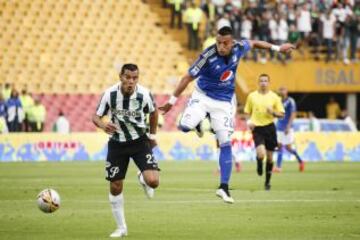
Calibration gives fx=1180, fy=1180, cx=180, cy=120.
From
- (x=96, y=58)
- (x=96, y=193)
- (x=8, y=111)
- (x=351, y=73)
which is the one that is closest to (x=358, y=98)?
(x=351, y=73)

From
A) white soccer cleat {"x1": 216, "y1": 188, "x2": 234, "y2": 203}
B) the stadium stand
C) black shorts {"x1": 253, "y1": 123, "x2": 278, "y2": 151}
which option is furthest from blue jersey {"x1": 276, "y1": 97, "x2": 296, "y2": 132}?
white soccer cleat {"x1": 216, "y1": 188, "x2": 234, "y2": 203}

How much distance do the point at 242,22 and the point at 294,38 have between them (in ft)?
6.50

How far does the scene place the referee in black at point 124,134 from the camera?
14.4m

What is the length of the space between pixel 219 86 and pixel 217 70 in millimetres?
308

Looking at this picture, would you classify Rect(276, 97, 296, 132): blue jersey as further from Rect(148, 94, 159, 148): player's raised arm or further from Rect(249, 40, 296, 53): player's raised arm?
Rect(148, 94, 159, 148): player's raised arm

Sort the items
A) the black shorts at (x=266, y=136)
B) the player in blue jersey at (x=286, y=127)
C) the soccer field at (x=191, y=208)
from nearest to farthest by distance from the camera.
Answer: the soccer field at (x=191, y=208), the black shorts at (x=266, y=136), the player in blue jersey at (x=286, y=127)

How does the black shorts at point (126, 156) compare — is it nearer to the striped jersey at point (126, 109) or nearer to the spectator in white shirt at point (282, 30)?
the striped jersey at point (126, 109)

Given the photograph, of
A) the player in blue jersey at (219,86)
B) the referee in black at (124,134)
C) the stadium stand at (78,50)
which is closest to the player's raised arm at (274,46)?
the player in blue jersey at (219,86)

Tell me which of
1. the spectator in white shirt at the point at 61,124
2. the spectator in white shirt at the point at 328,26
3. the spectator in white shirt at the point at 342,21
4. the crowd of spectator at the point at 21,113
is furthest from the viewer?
the spectator in white shirt at the point at 342,21

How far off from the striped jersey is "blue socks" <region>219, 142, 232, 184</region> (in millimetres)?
2757

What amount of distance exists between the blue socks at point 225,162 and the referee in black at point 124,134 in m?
2.58

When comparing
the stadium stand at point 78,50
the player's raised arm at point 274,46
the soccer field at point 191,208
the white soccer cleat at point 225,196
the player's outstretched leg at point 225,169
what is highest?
the stadium stand at point 78,50

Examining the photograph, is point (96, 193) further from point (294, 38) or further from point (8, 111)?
point (294, 38)

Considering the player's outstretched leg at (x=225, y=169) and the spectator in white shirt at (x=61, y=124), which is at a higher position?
the spectator in white shirt at (x=61, y=124)
